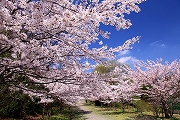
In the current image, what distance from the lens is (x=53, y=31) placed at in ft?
11.8

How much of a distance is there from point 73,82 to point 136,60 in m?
17.7

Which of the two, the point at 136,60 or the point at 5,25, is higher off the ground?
the point at 136,60

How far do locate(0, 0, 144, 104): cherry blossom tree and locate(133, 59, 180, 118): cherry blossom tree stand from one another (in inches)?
585

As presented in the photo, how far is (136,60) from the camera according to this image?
21.8 m

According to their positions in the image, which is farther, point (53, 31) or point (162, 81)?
point (162, 81)

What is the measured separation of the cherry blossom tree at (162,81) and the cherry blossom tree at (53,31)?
48.7 feet

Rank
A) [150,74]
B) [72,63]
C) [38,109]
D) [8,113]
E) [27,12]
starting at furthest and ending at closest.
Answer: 1. [38,109]
2. [150,74]
3. [8,113]
4. [72,63]
5. [27,12]

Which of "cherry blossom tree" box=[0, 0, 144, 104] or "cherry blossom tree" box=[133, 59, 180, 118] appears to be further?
"cherry blossom tree" box=[133, 59, 180, 118]

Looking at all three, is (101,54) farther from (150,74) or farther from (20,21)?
(150,74)

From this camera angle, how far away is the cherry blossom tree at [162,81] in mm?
18578

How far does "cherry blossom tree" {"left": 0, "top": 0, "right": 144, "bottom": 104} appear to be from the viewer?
9.83 feet

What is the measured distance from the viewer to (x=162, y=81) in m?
19.1

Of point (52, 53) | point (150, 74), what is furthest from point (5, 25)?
point (150, 74)

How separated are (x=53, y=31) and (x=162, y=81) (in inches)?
679
